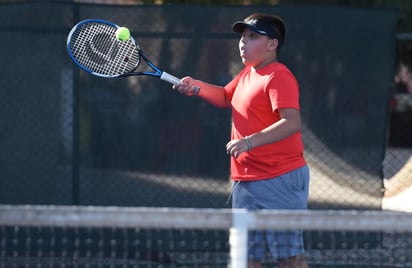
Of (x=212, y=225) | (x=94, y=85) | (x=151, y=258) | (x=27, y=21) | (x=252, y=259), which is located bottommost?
(x=151, y=258)

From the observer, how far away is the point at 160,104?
238 inches

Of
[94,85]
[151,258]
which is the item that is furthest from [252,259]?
[94,85]

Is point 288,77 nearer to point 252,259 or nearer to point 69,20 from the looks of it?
point 252,259

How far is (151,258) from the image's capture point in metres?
5.98

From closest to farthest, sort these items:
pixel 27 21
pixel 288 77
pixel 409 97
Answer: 1. pixel 288 77
2. pixel 27 21
3. pixel 409 97

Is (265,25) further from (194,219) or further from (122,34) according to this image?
(194,219)

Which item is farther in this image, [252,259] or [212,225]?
[252,259]

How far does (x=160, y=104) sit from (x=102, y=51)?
1.18m

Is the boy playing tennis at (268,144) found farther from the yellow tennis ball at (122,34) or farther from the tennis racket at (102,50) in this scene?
the tennis racket at (102,50)

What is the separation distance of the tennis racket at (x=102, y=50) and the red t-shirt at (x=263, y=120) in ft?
2.85

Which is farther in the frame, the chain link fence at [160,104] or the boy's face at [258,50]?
the chain link fence at [160,104]

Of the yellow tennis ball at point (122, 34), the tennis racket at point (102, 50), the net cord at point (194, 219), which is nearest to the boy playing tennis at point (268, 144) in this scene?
the yellow tennis ball at point (122, 34)

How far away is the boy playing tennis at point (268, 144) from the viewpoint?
4102 mm

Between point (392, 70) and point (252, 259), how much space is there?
248 cm
